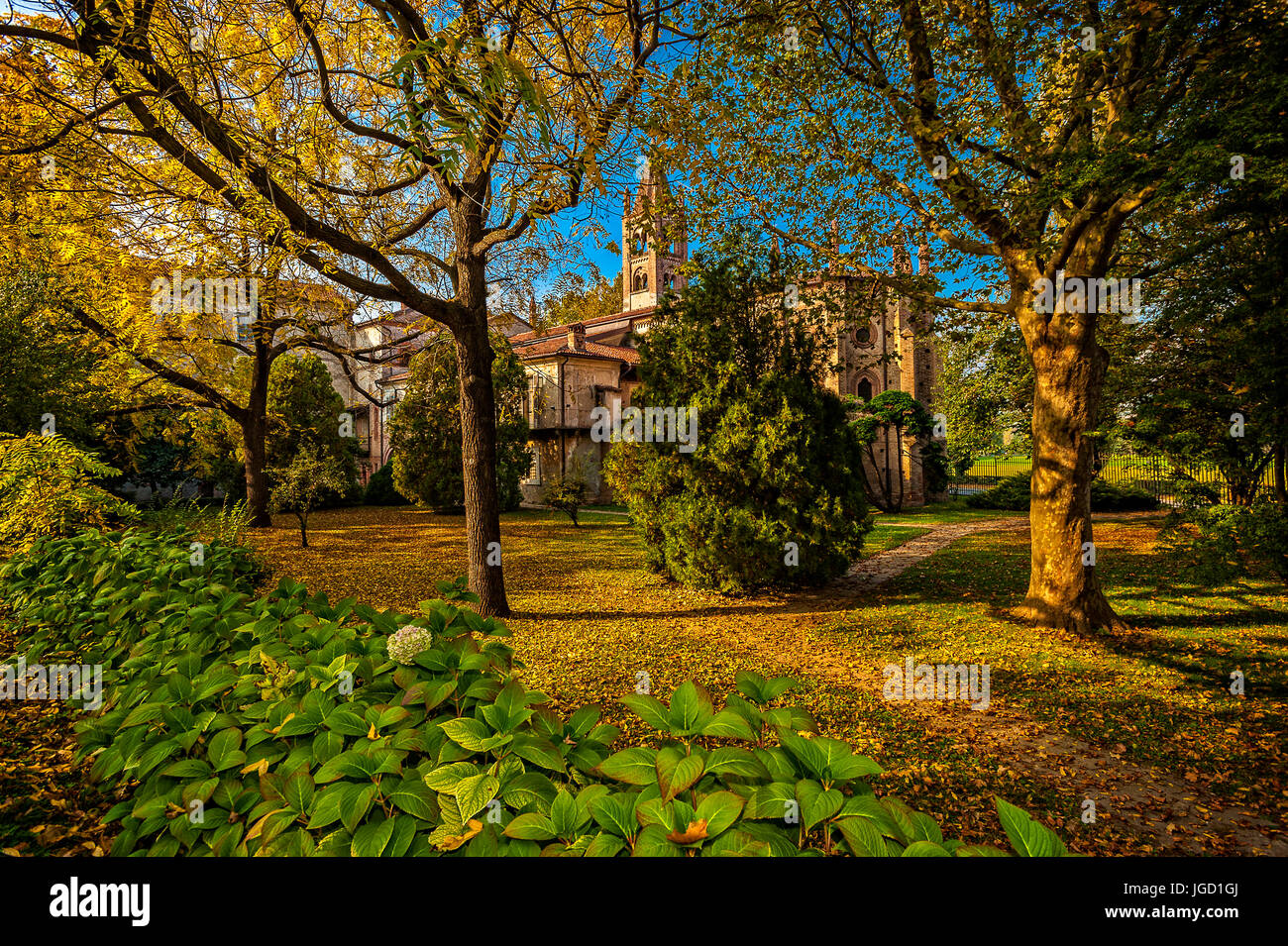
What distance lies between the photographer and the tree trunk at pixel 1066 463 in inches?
279

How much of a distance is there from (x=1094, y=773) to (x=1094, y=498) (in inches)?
857

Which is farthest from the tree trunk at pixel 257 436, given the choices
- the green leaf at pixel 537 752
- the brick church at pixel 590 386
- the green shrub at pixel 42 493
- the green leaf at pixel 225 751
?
the green leaf at pixel 537 752

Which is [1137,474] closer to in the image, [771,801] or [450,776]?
[771,801]

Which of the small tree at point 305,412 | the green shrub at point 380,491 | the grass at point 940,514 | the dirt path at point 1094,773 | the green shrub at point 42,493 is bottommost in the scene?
the dirt path at point 1094,773

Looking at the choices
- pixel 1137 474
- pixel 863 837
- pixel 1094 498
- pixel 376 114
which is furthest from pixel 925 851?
pixel 1137 474

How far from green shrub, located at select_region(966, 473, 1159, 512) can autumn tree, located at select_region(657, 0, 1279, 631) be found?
15.8 meters

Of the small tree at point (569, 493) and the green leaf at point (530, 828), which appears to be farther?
the small tree at point (569, 493)

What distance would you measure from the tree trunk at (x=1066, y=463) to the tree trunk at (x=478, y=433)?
A: 7208 mm

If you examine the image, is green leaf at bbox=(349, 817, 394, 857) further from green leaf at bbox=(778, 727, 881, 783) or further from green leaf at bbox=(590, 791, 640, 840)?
green leaf at bbox=(778, 727, 881, 783)

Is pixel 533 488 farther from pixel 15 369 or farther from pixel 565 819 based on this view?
pixel 565 819

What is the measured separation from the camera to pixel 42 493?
5.72m

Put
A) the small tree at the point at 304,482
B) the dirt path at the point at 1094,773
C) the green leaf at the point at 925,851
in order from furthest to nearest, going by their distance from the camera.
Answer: the small tree at the point at 304,482 → the dirt path at the point at 1094,773 → the green leaf at the point at 925,851

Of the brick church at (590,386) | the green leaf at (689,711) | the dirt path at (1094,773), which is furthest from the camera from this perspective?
the brick church at (590,386)

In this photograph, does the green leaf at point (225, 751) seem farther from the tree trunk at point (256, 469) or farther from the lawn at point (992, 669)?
the tree trunk at point (256, 469)
